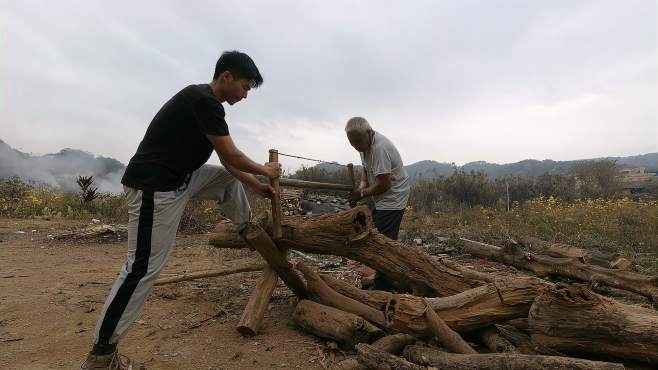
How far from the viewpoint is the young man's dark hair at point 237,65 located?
2588mm

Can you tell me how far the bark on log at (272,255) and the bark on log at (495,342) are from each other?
153cm

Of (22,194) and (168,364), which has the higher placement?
(22,194)

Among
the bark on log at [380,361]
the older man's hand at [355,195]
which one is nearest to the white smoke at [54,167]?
the older man's hand at [355,195]

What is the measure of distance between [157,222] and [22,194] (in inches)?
504

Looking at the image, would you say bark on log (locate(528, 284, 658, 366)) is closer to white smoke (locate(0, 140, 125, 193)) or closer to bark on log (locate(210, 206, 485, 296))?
bark on log (locate(210, 206, 485, 296))

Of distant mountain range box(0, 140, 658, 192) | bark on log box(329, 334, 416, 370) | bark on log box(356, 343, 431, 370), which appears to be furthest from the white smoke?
bark on log box(356, 343, 431, 370)

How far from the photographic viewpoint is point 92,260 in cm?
604

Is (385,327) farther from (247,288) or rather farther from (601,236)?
(601,236)

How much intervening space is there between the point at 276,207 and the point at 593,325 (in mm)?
2205

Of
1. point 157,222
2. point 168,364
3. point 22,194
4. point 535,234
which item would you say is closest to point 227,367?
point 168,364

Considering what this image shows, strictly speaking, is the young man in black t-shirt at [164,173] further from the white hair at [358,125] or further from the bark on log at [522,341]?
the bark on log at [522,341]

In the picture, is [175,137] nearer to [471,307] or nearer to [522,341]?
[471,307]

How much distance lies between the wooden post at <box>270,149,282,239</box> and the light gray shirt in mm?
1167

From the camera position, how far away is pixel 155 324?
130 inches
